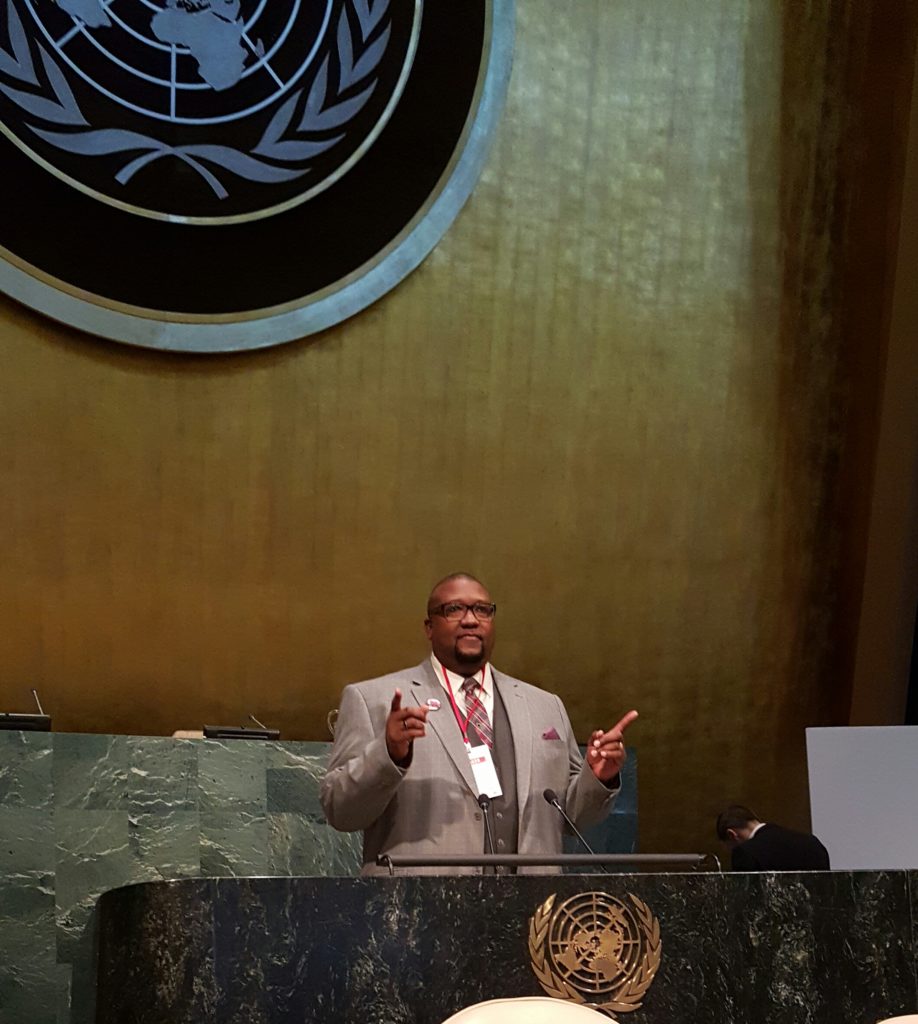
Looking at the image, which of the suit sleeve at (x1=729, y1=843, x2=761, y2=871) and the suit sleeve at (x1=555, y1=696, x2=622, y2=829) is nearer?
the suit sleeve at (x1=555, y1=696, x2=622, y2=829)

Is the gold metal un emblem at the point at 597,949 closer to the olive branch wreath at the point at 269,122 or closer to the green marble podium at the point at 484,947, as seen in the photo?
the green marble podium at the point at 484,947

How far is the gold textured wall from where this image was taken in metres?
4.90

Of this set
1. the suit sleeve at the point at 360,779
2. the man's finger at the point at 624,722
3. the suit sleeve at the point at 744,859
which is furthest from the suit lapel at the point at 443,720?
the suit sleeve at the point at 744,859

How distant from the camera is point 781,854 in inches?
146

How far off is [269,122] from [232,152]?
19 cm

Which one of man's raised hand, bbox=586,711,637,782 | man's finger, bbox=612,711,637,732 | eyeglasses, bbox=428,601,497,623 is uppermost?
eyeglasses, bbox=428,601,497,623

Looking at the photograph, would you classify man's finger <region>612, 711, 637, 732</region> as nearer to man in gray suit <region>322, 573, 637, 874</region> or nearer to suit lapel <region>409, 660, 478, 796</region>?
man in gray suit <region>322, 573, 637, 874</region>

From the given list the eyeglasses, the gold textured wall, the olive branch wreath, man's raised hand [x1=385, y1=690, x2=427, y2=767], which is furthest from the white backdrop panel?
the olive branch wreath

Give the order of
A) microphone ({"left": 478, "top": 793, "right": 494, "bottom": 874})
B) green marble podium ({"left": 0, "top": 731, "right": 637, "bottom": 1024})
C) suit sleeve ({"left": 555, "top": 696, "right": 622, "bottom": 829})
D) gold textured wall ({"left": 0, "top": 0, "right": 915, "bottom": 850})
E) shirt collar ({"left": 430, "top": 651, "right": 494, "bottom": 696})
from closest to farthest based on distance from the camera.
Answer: microphone ({"left": 478, "top": 793, "right": 494, "bottom": 874}) < suit sleeve ({"left": 555, "top": 696, "right": 622, "bottom": 829}) < shirt collar ({"left": 430, "top": 651, "right": 494, "bottom": 696}) < green marble podium ({"left": 0, "top": 731, "right": 637, "bottom": 1024}) < gold textured wall ({"left": 0, "top": 0, "right": 915, "bottom": 850})

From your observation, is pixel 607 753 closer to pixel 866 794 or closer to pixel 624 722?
pixel 624 722

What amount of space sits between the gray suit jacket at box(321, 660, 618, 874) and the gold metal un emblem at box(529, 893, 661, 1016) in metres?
0.64

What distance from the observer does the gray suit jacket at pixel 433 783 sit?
311cm

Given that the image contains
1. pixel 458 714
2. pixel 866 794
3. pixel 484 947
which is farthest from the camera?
pixel 866 794

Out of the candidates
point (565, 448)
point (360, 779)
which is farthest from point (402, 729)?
point (565, 448)
